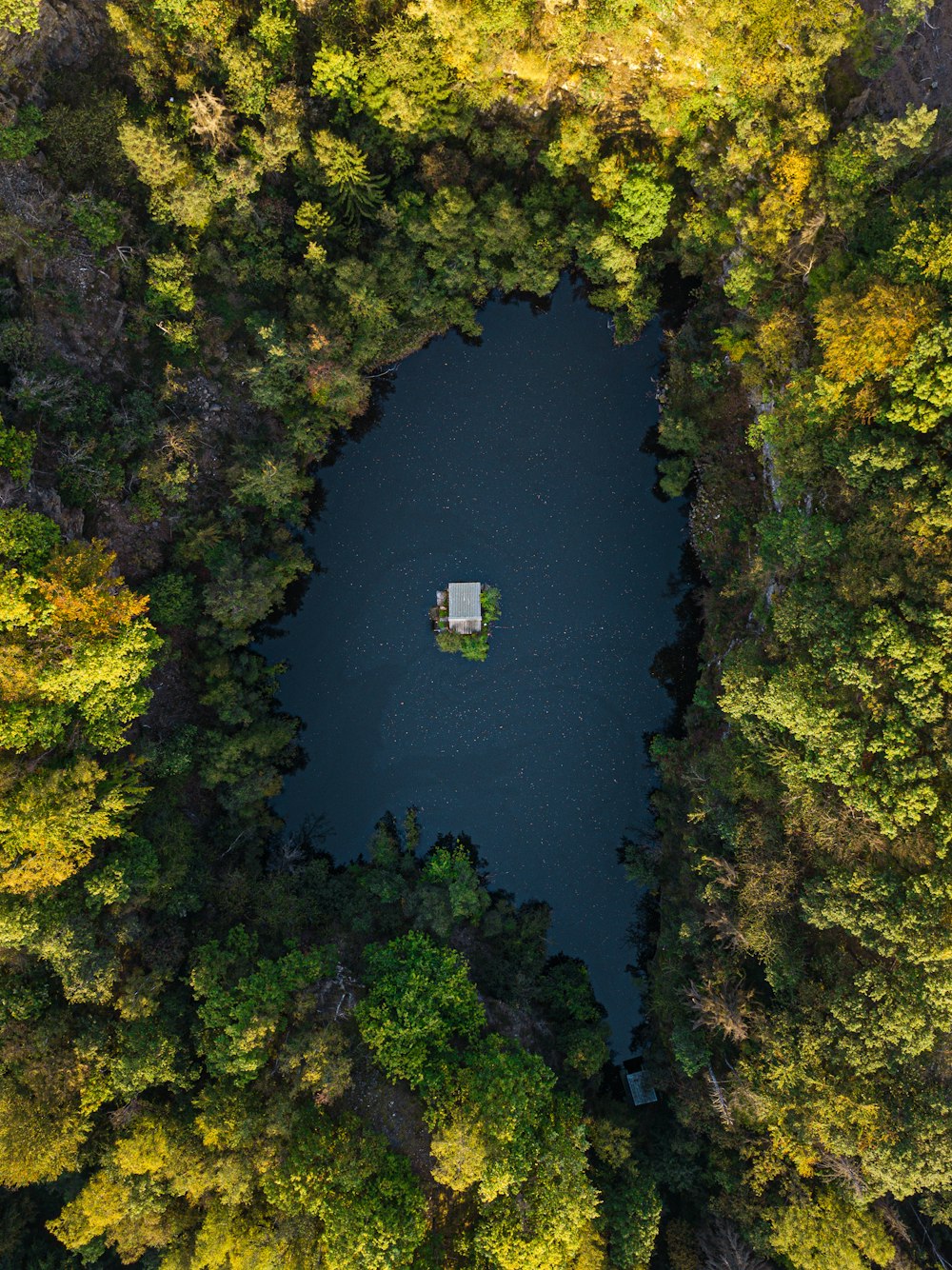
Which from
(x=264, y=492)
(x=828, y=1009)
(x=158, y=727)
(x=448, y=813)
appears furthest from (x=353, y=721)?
(x=828, y=1009)

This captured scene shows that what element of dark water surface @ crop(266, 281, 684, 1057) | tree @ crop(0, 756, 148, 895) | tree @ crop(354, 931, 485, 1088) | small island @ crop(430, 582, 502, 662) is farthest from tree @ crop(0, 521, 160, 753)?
tree @ crop(354, 931, 485, 1088)

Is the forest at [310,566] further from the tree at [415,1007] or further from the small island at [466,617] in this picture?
the small island at [466,617]

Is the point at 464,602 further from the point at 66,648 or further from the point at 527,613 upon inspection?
the point at 66,648

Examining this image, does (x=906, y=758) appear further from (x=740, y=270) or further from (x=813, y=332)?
(x=740, y=270)

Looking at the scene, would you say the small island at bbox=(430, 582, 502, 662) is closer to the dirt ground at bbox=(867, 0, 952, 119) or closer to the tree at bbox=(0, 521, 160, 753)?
the tree at bbox=(0, 521, 160, 753)

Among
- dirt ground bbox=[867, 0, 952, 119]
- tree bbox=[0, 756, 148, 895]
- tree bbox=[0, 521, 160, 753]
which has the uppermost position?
dirt ground bbox=[867, 0, 952, 119]

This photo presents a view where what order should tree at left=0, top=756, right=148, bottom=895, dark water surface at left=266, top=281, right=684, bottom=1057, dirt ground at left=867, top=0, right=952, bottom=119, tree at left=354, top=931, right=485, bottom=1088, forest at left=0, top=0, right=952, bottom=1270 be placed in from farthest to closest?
1. dark water surface at left=266, top=281, right=684, bottom=1057
2. tree at left=354, top=931, right=485, bottom=1088
3. dirt ground at left=867, top=0, right=952, bottom=119
4. forest at left=0, top=0, right=952, bottom=1270
5. tree at left=0, top=756, right=148, bottom=895

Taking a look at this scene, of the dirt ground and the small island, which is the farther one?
the small island

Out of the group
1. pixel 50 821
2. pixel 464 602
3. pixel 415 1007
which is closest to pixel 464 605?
pixel 464 602
